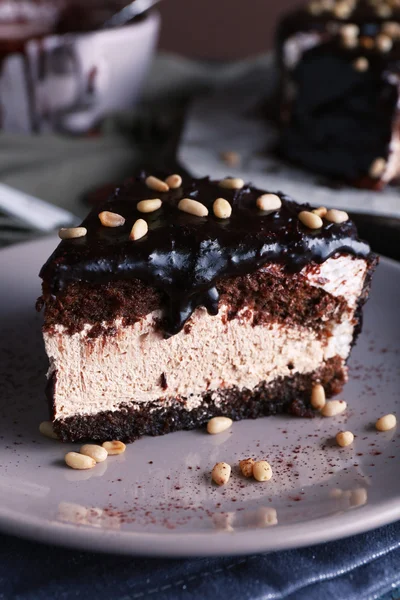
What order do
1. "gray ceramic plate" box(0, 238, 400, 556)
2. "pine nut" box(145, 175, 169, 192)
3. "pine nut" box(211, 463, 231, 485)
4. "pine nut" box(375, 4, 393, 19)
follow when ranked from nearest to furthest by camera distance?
"gray ceramic plate" box(0, 238, 400, 556) < "pine nut" box(211, 463, 231, 485) < "pine nut" box(145, 175, 169, 192) < "pine nut" box(375, 4, 393, 19)

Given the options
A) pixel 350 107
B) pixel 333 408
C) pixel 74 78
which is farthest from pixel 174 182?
pixel 74 78

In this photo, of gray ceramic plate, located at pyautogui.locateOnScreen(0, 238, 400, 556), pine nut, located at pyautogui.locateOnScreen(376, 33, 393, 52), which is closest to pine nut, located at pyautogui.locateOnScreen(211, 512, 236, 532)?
gray ceramic plate, located at pyautogui.locateOnScreen(0, 238, 400, 556)

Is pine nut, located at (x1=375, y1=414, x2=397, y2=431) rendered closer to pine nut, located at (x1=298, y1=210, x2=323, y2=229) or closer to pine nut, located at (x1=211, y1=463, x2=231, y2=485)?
pine nut, located at (x1=211, y1=463, x2=231, y2=485)

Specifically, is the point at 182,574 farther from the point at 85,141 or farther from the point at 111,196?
the point at 85,141

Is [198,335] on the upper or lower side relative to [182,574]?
upper

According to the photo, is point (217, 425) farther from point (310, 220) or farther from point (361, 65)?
point (361, 65)

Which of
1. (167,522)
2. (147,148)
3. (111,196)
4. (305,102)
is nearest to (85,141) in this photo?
(147,148)
